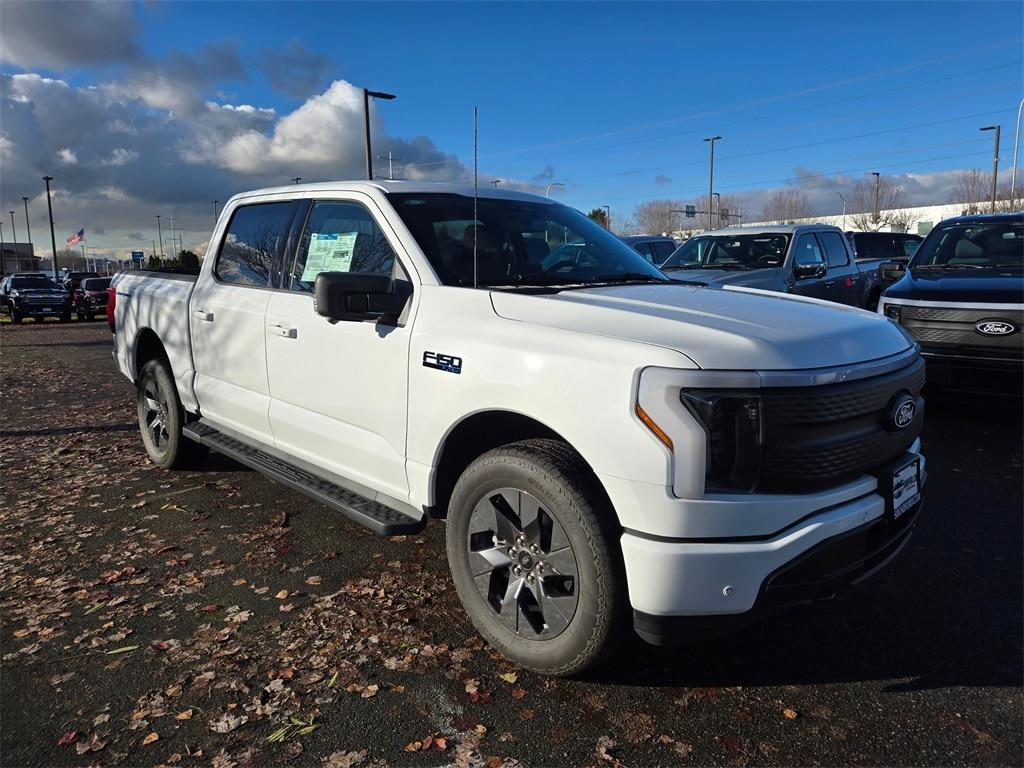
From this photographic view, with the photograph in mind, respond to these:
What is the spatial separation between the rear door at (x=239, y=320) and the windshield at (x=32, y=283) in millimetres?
27230

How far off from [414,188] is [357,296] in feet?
3.27

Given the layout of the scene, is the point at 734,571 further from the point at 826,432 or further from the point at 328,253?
the point at 328,253

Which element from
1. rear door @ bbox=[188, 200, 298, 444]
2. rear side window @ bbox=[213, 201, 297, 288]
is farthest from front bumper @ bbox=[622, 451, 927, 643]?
rear side window @ bbox=[213, 201, 297, 288]

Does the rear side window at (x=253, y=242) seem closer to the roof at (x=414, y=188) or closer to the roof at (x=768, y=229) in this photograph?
the roof at (x=414, y=188)

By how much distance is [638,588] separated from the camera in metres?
2.47

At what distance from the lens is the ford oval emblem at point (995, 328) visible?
6227 millimetres

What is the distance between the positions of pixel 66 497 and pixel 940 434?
7.09m

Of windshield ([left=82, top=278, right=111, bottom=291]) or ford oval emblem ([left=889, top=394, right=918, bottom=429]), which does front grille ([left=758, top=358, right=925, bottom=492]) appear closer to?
ford oval emblem ([left=889, top=394, right=918, bottom=429])

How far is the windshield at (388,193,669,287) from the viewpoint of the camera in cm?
354

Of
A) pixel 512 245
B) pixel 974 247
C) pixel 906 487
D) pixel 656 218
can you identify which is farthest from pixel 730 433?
pixel 656 218

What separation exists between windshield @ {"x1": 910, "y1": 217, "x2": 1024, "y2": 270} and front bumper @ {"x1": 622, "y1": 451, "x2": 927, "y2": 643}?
6.33 metres

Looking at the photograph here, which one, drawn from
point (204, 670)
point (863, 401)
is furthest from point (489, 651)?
point (863, 401)

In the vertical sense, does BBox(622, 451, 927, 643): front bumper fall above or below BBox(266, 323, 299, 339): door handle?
below

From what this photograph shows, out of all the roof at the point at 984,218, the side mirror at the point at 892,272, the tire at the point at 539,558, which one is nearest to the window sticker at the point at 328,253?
the tire at the point at 539,558
